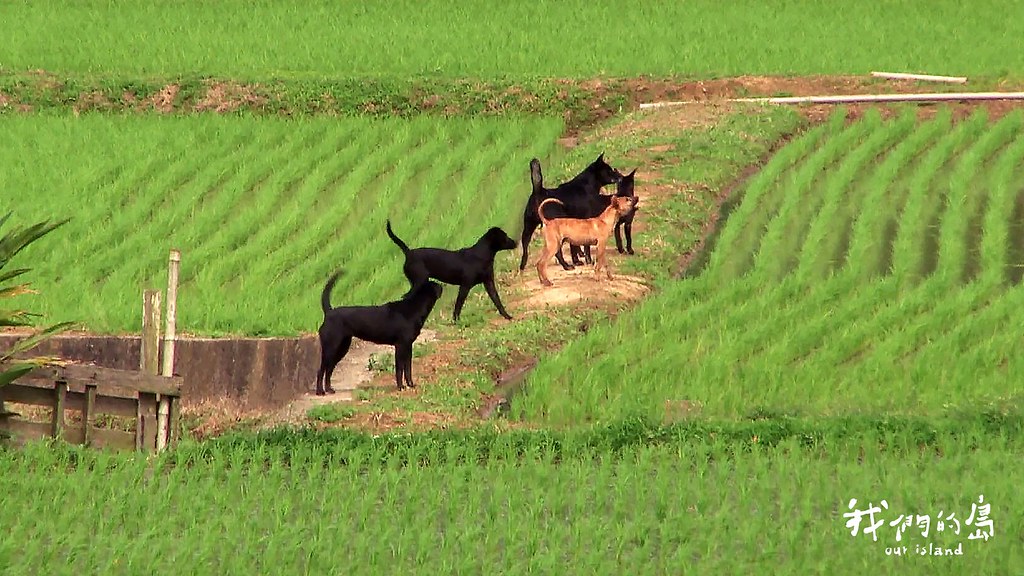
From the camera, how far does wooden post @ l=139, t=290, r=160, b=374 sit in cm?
1465

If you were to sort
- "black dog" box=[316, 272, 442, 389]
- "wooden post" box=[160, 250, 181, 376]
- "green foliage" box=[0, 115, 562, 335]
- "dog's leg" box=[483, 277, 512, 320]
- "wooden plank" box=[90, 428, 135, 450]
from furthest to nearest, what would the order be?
"green foliage" box=[0, 115, 562, 335] → "dog's leg" box=[483, 277, 512, 320] → "black dog" box=[316, 272, 442, 389] → "wooden post" box=[160, 250, 181, 376] → "wooden plank" box=[90, 428, 135, 450]

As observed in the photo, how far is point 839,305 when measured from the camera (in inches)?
725

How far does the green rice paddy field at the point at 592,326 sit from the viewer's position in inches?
487

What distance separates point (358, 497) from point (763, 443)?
314cm

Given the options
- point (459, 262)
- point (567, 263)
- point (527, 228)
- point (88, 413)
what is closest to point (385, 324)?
point (459, 262)

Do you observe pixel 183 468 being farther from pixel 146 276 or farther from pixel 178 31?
pixel 178 31

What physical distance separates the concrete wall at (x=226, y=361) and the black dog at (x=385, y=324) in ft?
3.97

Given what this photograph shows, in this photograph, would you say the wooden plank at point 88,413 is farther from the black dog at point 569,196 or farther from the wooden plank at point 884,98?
the wooden plank at point 884,98

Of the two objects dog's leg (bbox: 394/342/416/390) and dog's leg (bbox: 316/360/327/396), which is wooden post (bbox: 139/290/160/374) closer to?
dog's leg (bbox: 316/360/327/396)

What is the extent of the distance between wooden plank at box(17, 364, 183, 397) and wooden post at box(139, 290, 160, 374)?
21 centimetres

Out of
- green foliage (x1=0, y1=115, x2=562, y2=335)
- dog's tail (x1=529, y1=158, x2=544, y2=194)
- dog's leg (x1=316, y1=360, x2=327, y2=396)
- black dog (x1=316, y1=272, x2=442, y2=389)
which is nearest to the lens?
black dog (x1=316, y1=272, x2=442, y2=389)

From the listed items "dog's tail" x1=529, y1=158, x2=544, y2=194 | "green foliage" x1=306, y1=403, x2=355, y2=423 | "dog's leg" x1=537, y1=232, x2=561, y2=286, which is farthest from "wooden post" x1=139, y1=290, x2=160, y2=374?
"dog's tail" x1=529, y1=158, x2=544, y2=194

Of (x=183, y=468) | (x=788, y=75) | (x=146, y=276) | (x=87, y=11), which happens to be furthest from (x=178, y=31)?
(x=183, y=468)

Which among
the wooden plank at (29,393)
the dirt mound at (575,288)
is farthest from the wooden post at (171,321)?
the dirt mound at (575,288)
